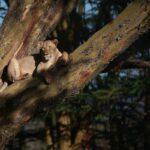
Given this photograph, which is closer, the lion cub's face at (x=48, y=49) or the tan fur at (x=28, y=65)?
the tan fur at (x=28, y=65)

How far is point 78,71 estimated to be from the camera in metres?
4.36

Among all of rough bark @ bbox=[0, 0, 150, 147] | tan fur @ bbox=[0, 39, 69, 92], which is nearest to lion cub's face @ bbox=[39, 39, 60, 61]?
tan fur @ bbox=[0, 39, 69, 92]

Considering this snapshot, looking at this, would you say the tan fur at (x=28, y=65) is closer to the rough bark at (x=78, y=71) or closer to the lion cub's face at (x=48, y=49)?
the lion cub's face at (x=48, y=49)

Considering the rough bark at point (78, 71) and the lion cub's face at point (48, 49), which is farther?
the lion cub's face at point (48, 49)

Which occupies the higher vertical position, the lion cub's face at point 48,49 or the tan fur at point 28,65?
the lion cub's face at point 48,49

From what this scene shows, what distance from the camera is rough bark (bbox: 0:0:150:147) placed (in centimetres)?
432

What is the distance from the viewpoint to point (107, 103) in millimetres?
8844

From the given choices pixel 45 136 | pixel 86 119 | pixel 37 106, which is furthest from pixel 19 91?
pixel 45 136

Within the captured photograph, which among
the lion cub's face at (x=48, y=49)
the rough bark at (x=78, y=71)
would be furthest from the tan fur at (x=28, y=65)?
the rough bark at (x=78, y=71)

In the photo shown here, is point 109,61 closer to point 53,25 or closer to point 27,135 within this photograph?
point 53,25

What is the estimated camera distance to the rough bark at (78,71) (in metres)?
4.32

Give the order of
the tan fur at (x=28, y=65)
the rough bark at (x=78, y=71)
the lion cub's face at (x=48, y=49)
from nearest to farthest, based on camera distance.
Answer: the rough bark at (x=78, y=71) → the tan fur at (x=28, y=65) → the lion cub's face at (x=48, y=49)

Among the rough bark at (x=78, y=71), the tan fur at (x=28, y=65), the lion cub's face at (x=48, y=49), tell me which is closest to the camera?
the rough bark at (x=78, y=71)

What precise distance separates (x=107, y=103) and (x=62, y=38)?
2036mm
